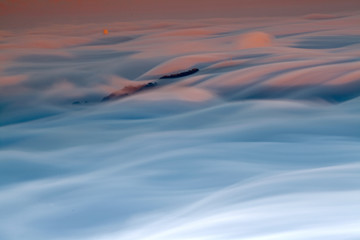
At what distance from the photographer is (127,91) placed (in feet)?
9.97

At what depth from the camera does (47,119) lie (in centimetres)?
267

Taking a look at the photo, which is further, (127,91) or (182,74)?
(182,74)

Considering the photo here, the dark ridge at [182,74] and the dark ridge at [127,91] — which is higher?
the dark ridge at [182,74]

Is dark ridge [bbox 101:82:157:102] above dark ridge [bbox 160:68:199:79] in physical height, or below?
below

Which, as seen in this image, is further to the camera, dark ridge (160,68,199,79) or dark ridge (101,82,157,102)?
dark ridge (160,68,199,79)

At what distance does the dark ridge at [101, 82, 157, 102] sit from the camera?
9.64 ft

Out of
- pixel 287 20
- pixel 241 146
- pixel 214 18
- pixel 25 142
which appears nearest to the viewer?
pixel 241 146

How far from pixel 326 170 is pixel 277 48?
2.76 meters

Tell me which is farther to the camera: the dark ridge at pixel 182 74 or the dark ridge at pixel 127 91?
the dark ridge at pixel 182 74

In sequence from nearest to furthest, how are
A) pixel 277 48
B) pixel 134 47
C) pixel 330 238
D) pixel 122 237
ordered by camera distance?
pixel 330 238 < pixel 122 237 < pixel 277 48 < pixel 134 47

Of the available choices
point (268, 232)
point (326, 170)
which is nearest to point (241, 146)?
point (326, 170)

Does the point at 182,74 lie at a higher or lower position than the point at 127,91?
higher

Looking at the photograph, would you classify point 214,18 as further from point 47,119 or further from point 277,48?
point 47,119

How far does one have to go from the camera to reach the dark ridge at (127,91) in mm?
2938
